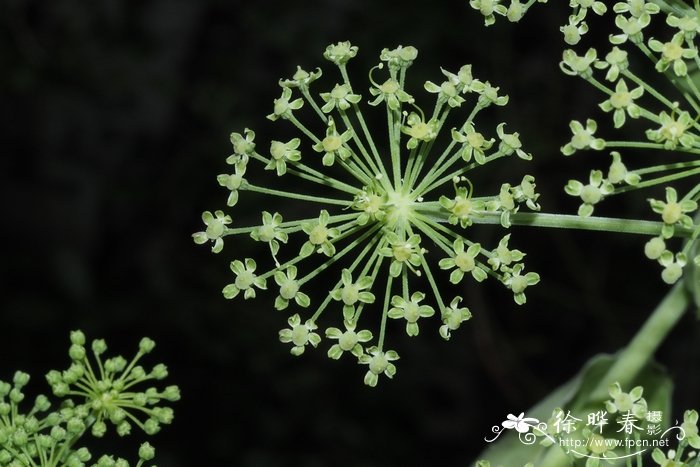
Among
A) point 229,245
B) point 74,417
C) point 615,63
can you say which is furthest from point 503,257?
point 229,245

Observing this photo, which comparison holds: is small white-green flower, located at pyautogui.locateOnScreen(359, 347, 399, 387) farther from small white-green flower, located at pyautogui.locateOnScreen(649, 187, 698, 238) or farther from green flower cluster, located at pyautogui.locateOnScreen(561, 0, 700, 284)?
small white-green flower, located at pyautogui.locateOnScreen(649, 187, 698, 238)

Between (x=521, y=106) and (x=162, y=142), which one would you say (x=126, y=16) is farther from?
(x=521, y=106)

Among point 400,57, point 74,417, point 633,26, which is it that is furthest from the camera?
point 74,417

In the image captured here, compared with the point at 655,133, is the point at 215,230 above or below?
below

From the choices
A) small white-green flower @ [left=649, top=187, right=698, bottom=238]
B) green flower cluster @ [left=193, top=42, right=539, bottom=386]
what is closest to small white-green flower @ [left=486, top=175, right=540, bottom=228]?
green flower cluster @ [left=193, top=42, right=539, bottom=386]

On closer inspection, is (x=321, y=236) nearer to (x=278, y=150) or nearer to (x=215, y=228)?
(x=278, y=150)
